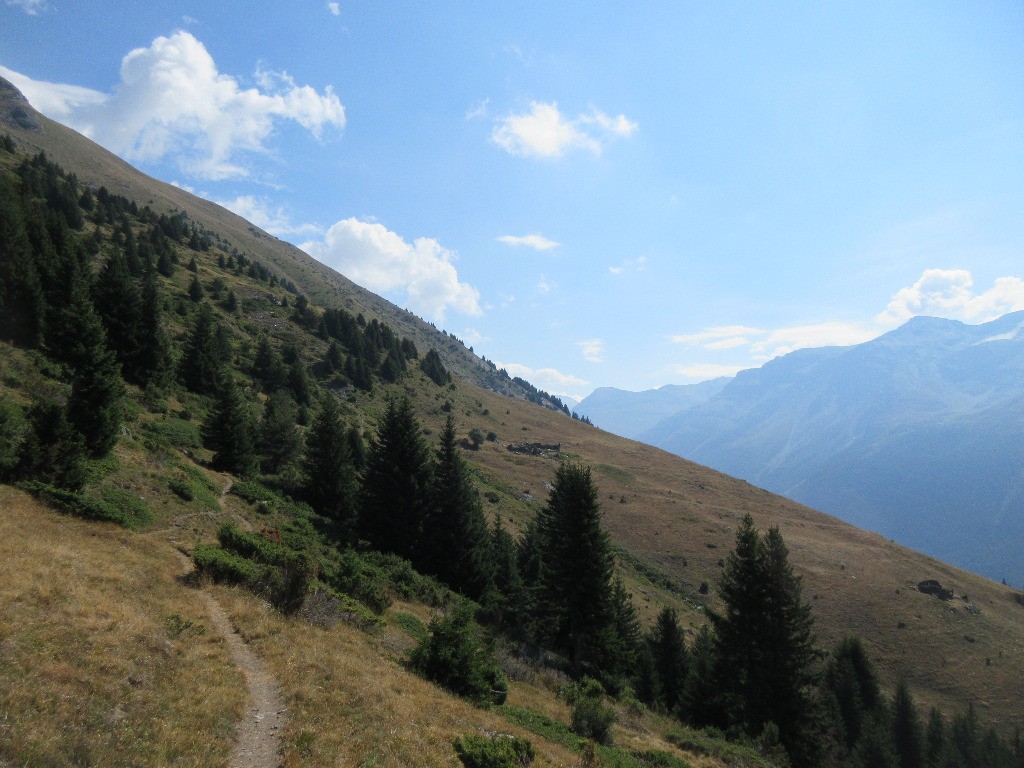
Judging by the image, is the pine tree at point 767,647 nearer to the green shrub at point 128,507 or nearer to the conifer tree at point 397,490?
the conifer tree at point 397,490

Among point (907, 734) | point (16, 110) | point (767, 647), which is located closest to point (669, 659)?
point (767, 647)

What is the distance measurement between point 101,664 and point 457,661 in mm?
8978

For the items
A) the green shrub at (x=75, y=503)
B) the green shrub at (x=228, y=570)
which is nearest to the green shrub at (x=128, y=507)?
the green shrub at (x=75, y=503)

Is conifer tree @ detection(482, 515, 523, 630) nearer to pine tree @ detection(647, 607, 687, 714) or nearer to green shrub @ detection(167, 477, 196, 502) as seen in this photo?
pine tree @ detection(647, 607, 687, 714)

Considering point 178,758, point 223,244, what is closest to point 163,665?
point 178,758

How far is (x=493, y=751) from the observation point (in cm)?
1033

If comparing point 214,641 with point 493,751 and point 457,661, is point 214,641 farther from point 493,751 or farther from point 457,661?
point 493,751

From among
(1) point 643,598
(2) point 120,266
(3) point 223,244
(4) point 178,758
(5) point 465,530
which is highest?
(3) point 223,244

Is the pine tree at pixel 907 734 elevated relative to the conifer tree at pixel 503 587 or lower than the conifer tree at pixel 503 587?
lower

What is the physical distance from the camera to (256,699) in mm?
10094

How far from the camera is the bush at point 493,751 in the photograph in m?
10.0

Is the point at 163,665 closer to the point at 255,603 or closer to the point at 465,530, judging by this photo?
the point at 255,603

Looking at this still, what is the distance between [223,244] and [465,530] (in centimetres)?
18567

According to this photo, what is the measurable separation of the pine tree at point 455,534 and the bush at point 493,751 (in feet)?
75.5
